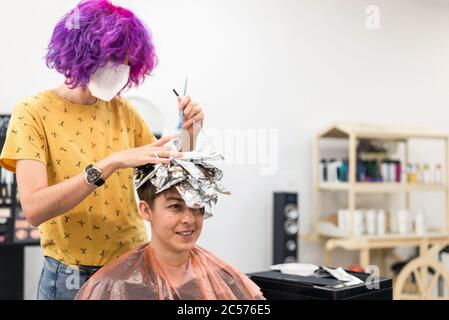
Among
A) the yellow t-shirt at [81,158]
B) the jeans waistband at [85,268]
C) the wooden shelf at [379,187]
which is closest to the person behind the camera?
the yellow t-shirt at [81,158]

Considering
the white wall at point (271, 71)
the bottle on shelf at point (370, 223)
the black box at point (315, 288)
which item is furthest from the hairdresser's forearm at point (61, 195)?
the bottle on shelf at point (370, 223)

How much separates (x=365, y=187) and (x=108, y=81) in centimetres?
→ 246

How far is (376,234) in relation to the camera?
11.6ft

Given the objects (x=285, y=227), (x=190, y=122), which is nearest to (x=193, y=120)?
(x=190, y=122)

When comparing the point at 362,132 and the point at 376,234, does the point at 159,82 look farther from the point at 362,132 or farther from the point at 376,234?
the point at 376,234

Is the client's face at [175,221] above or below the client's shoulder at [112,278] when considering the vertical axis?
above

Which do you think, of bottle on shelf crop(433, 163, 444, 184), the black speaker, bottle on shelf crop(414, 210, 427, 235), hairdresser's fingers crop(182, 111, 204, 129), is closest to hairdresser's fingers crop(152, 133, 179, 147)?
hairdresser's fingers crop(182, 111, 204, 129)

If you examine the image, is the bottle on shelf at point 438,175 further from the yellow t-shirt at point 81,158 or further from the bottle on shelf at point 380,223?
the yellow t-shirt at point 81,158

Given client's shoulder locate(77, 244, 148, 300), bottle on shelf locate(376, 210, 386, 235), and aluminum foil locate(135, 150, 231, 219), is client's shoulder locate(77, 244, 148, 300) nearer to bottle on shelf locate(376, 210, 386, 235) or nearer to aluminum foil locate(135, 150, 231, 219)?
aluminum foil locate(135, 150, 231, 219)

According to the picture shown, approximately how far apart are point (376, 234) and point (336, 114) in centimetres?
84

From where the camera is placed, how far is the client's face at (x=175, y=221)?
4.62 feet

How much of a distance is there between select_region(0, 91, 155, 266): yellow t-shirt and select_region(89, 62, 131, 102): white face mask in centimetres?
8

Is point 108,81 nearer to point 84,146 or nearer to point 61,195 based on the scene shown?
point 84,146

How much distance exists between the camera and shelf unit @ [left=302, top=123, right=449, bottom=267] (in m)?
3.40
